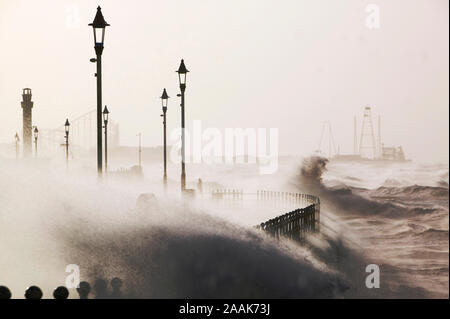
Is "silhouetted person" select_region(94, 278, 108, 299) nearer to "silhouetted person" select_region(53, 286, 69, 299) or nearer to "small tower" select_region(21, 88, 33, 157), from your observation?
"silhouetted person" select_region(53, 286, 69, 299)

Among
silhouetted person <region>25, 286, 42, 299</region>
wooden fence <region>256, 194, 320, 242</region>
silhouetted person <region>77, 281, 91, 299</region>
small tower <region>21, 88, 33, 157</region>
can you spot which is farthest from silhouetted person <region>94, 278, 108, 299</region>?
small tower <region>21, 88, 33, 157</region>

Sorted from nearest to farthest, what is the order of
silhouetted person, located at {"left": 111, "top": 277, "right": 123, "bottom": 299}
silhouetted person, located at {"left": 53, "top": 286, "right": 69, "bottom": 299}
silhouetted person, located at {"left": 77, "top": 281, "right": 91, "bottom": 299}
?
silhouetted person, located at {"left": 53, "top": 286, "right": 69, "bottom": 299}, silhouetted person, located at {"left": 77, "top": 281, "right": 91, "bottom": 299}, silhouetted person, located at {"left": 111, "top": 277, "right": 123, "bottom": 299}

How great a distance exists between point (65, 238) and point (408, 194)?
9294cm

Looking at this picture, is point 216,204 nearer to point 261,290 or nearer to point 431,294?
point 431,294

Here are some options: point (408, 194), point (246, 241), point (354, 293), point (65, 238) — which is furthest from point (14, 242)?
point (408, 194)

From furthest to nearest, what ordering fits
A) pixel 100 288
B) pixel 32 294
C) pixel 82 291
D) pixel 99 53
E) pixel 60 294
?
pixel 99 53 → pixel 100 288 → pixel 82 291 → pixel 60 294 → pixel 32 294

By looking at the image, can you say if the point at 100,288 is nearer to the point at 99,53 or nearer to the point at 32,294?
the point at 32,294

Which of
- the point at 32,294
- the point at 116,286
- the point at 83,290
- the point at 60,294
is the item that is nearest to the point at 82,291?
the point at 83,290

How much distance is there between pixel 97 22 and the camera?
16.6 m

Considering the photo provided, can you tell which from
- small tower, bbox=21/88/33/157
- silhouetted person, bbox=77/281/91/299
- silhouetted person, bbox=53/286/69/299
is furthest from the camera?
small tower, bbox=21/88/33/157

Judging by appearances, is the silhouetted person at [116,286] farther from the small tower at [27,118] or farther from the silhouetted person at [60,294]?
the small tower at [27,118]

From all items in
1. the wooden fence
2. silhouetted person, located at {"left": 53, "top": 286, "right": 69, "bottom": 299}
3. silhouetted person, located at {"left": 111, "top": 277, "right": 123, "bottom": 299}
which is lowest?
the wooden fence

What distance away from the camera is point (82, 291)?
35.5 ft

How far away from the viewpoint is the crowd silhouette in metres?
9.40
